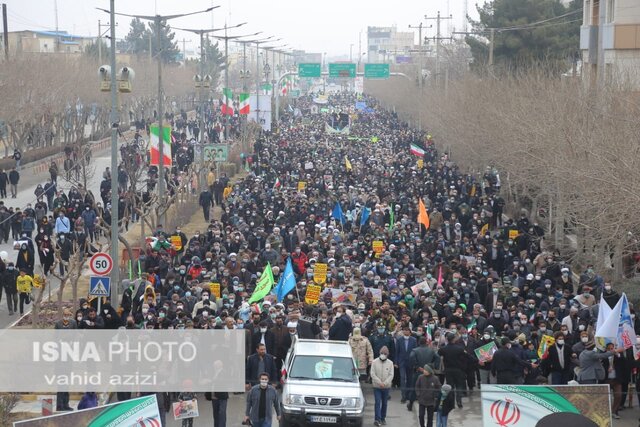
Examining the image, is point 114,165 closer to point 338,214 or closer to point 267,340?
point 267,340

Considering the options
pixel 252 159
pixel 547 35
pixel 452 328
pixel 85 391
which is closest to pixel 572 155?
pixel 452 328

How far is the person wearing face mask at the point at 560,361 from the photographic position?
16.3m

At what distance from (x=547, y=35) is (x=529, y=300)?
3905cm

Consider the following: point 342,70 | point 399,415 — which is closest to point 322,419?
point 399,415

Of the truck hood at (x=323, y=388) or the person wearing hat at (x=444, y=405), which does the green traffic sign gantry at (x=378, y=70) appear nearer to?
the truck hood at (x=323, y=388)

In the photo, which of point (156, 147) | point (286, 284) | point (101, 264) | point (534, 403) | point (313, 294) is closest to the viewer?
point (534, 403)

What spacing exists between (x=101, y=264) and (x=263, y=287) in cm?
293

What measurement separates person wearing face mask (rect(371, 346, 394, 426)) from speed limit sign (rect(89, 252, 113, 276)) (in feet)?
17.8

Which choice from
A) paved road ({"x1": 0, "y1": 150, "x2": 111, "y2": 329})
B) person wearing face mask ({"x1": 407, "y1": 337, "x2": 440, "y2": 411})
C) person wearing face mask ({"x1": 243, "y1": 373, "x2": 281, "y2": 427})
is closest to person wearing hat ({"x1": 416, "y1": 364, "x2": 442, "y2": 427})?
person wearing face mask ({"x1": 407, "y1": 337, "x2": 440, "y2": 411})

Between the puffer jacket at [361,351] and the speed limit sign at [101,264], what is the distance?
4678 millimetres

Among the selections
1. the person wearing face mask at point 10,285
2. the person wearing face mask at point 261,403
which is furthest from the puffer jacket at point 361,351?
the person wearing face mask at point 10,285

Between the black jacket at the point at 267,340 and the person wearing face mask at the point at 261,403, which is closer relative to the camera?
the person wearing face mask at the point at 261,403

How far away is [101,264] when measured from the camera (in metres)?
18.9

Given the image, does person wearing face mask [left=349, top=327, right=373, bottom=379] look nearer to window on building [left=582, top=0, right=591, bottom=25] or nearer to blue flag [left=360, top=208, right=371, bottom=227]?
blue flag [left=360, top=208, right=371, bottom=227]
